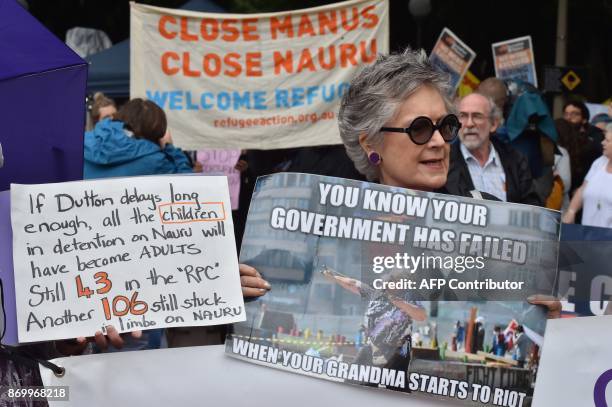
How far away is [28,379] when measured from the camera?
9.09 ft

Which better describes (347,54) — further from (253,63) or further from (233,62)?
(233,62)

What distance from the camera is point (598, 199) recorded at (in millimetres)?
6848

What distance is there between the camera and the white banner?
2.67 metres

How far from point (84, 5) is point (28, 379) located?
595 inches

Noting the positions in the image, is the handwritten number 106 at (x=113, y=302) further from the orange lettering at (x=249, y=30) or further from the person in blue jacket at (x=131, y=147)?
the orange lettering at (x=249, y=30)

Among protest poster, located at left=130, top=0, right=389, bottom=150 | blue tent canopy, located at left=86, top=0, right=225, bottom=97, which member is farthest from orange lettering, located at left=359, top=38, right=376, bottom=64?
blue tent canopy, located at left=86, top=0, right=225, bottom=97

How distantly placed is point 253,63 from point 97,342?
4635mm

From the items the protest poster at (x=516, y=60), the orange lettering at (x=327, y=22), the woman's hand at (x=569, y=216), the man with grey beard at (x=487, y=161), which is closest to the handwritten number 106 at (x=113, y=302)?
the man with grey beard at (x=487, y=161)

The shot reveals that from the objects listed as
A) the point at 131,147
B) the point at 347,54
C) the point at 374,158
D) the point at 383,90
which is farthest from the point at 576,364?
the point at 347,54

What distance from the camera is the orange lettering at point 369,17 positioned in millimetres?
7016

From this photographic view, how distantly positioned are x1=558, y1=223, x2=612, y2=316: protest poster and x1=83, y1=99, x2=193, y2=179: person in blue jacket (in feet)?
10.1

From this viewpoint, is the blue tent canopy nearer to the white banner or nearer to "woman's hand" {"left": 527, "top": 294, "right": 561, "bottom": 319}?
the white banner

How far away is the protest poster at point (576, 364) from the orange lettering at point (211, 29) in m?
4.76

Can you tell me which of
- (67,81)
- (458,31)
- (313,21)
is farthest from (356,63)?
(458,31)
